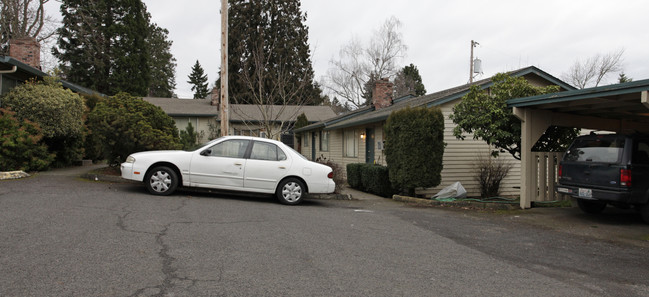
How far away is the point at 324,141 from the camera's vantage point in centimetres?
2298

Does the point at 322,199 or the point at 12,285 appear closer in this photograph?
the point at 12,285

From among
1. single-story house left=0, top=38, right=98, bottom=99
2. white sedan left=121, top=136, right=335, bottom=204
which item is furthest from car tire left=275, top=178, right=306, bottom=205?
single-story house left=0, top=38, right=98, bottom=99

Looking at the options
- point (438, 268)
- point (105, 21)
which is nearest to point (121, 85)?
point (105, 21)

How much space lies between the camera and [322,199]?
11.4m

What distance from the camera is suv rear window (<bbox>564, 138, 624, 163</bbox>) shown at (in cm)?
793

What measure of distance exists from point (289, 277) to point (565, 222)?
21.9 feet

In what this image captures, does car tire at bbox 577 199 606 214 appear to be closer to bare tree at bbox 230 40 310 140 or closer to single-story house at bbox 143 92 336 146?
bare tree at bbox 230 40 310 140

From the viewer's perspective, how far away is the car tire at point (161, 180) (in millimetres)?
9250

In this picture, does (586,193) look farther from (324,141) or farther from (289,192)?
(324,141)

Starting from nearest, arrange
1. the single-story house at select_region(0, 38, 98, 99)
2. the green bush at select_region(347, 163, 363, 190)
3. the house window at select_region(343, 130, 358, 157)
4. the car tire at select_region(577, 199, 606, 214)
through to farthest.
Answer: the car tire at select_region(577, 199, 606, 214)
the single-story house at select_region(0, 38, 98, 99)
the green bush at select_region(347, 163, 363, 190)
the house window at select_region(343, 130, 358, 157)

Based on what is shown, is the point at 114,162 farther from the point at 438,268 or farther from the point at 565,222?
the point at 565,222

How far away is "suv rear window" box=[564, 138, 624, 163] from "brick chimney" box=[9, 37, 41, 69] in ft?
59.1

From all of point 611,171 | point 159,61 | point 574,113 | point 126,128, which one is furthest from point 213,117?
point 159,61

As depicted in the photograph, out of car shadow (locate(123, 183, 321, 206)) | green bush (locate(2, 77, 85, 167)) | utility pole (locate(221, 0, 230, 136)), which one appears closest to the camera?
car shadow (locate(123, 183, 321, 206))
